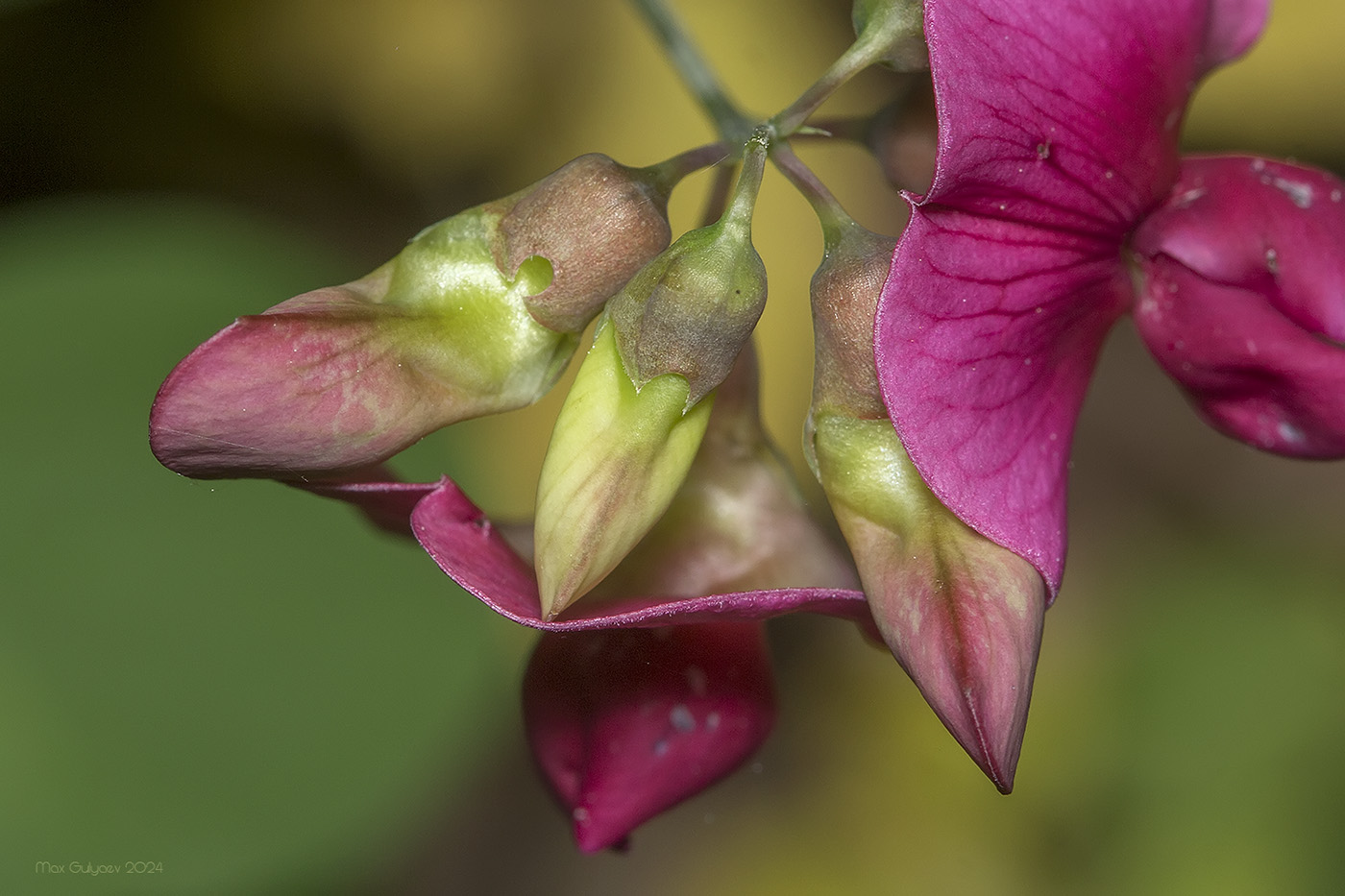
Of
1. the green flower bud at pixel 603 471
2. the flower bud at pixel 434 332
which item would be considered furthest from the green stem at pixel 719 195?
the green flower bud at pixel 603 471

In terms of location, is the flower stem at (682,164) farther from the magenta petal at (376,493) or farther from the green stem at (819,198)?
the magenta petal at (376,493)

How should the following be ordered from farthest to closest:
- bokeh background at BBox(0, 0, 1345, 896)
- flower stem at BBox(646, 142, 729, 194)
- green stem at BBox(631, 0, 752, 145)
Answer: bokeh background at BBox(0, 0, 1345, 896), green stem at BBox(631, 0, 752, 145), flower stem at BBox(646, 142, 729, 194)

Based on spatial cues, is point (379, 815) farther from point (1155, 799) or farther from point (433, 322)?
point (1155, 799)

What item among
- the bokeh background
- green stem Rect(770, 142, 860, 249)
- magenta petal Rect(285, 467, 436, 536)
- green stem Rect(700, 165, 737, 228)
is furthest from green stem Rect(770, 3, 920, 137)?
the bokeh background

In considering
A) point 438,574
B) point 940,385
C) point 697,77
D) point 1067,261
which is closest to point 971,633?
point 940,385

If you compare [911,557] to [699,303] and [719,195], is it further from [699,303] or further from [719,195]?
[719,195]

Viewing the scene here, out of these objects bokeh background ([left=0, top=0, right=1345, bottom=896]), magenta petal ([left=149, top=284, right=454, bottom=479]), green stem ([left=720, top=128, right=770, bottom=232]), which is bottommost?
bokeh background ([left=0, top=0, right=1345, bottom=896])

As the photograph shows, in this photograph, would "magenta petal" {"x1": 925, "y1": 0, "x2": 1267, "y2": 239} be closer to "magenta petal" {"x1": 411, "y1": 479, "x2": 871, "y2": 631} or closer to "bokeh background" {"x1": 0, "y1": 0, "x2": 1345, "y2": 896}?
"magenta petal" {"x1": 411, "y1": 479, "x2": 871, "y2": 631}
